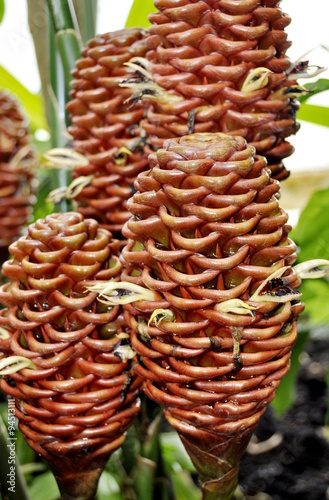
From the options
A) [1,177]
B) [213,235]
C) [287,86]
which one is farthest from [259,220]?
[1,177]

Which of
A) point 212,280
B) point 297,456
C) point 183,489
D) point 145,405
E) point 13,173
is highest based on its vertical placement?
point 212,280

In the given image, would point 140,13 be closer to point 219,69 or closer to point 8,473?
point 219,69

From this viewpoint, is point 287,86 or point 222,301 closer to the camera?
point 222,301

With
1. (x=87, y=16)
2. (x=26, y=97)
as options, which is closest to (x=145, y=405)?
(x=87, y=16)

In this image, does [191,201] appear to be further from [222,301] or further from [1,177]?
[1,177]

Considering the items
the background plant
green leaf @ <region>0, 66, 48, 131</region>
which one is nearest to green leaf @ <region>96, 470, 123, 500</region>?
the background plant

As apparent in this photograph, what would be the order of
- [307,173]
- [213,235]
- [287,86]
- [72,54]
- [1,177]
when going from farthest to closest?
[307,173] → [1,177] → [72,54] → [287,86] → [213,235]

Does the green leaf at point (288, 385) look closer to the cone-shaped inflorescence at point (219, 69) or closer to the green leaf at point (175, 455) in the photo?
the green leaf at point (175, 455)
